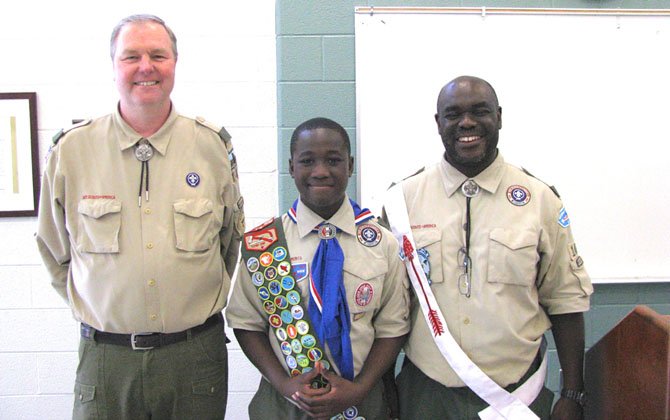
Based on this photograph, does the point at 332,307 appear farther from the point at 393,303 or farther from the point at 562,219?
the point at 562,219

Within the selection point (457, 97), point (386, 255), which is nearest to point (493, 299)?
point (386, 255)

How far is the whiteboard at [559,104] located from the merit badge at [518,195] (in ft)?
3.02

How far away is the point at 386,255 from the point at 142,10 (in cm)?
169

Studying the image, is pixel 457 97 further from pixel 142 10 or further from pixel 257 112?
pixel 142 10

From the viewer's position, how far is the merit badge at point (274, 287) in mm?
1564

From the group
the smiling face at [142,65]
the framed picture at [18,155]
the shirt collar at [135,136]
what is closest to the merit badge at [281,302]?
the shirt collar at [135,136]

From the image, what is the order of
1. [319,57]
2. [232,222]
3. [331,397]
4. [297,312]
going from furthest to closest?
1. [319,57]
2. [232,222]
3. [297,312]
4. [331,397]

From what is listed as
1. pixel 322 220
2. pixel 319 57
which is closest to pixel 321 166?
pixel 322 220

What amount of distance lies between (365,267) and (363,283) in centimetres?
4

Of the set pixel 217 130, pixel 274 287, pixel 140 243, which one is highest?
pixel 217 130

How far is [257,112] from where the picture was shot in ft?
8.39

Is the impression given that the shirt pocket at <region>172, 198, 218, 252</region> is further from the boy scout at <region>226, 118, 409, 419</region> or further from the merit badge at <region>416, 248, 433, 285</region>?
the merit badge at <region>416, 248, 433, 285</region>

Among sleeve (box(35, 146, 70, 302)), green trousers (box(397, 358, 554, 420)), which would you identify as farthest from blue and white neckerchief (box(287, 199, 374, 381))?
sleeve (box(35, 146, 70, 302))

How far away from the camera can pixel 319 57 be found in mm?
2477
